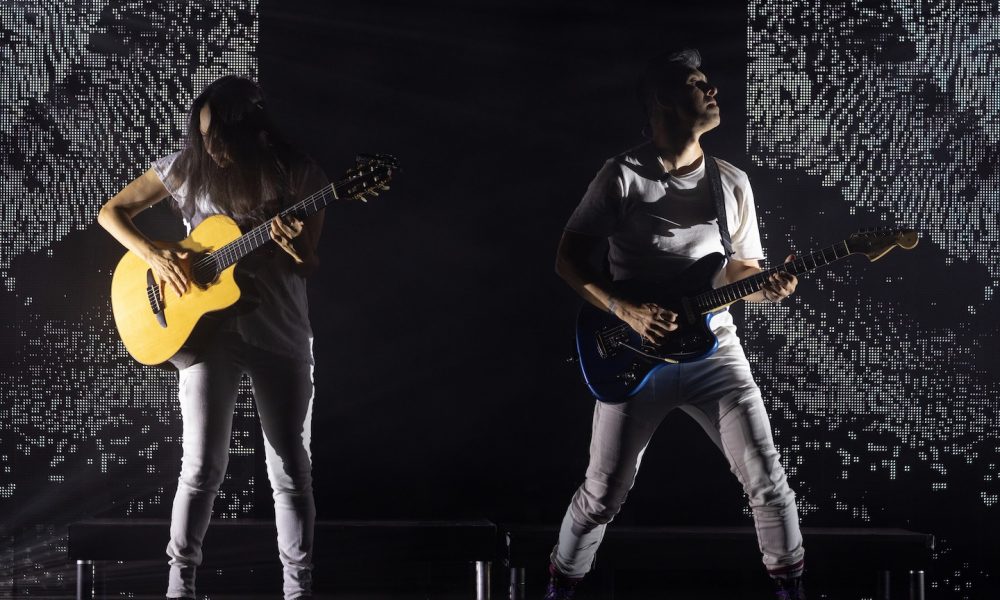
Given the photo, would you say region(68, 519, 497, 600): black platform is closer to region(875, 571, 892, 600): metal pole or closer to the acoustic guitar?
the acoustic guitar

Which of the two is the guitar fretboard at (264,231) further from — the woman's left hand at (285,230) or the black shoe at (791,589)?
the black shoe at (791,589)

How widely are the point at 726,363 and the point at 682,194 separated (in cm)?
60

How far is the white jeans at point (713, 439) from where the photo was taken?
3010 mm

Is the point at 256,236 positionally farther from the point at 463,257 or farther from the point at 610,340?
the point at 610,340

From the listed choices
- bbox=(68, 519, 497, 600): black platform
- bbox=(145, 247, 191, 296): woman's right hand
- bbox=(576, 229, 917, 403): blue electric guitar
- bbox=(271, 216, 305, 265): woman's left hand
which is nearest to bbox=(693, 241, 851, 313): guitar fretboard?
bbox=(576, 229, 917, 403): blue electric guitar

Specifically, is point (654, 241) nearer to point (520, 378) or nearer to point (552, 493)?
point (520, 378)

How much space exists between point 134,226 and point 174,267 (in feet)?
1.04

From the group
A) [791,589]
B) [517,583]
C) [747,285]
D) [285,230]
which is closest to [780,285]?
[747,285]

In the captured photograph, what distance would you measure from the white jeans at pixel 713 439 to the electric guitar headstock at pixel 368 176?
3.51ft

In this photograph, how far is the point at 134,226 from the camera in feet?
10.8

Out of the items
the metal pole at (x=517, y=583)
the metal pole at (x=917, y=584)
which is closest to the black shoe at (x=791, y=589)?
the metal pole at (x=917, y=584)

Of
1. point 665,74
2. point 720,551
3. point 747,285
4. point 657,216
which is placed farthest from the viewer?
point 720,551

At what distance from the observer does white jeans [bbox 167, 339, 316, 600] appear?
3020 mm

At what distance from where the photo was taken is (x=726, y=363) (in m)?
3.09
